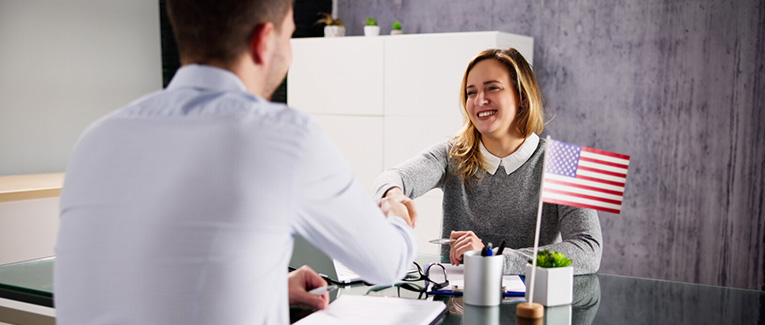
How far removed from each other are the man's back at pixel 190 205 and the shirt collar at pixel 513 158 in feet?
4.69

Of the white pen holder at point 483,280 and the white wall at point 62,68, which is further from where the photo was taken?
the white wall at point 62,68

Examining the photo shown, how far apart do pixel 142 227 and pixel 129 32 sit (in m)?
4.07

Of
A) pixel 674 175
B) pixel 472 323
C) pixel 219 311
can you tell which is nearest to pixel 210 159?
pixel 219 311

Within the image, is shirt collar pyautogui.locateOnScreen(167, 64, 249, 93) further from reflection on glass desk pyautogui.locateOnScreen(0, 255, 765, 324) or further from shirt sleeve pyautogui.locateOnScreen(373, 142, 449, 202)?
shirt sleeve pyautogui.locateOnScreen(373, 142, 449, 202)

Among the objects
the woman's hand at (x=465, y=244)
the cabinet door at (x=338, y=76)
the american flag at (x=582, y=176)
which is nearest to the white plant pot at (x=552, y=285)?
the american flag at (x=582, y=176)

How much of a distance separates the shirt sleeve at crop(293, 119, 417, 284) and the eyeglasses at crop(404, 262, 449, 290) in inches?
25.2

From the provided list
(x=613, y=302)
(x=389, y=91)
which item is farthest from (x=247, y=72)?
(x=389, y=91)

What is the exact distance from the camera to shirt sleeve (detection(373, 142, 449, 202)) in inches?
91.0

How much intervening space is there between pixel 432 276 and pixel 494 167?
634mm

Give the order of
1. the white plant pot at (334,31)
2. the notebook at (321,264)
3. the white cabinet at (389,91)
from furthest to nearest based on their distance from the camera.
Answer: the white plant pot at (334,31) → the white cabinet at (389,91) → the notebook at (321,264)

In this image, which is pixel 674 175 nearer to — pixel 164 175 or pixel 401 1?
pixel 401 1

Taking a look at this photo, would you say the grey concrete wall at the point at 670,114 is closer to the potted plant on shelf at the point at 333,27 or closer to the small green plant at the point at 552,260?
the potted plant on shelf at the point at 333,27

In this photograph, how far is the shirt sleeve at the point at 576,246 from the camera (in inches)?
73.9

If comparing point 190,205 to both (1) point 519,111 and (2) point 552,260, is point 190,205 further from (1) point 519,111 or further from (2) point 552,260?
(1) point 519,111
